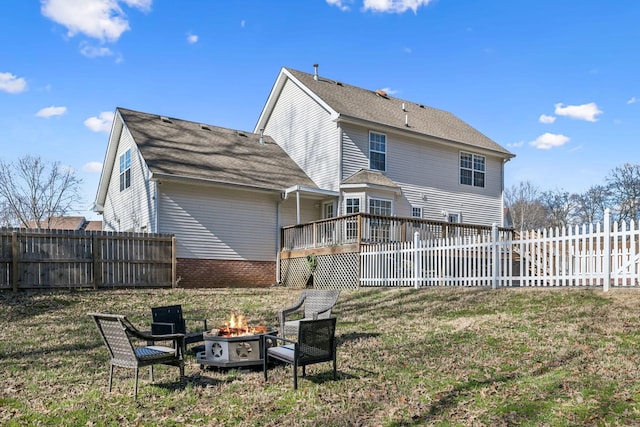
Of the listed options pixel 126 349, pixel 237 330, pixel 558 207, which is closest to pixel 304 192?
pixel 237 330

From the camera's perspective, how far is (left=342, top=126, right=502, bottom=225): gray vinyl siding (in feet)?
71.2

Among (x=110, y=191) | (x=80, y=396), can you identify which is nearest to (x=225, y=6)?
(x=110, y=191)

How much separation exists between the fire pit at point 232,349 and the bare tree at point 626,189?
46.2m

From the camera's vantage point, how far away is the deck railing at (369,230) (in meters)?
17.1

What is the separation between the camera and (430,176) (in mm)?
23672

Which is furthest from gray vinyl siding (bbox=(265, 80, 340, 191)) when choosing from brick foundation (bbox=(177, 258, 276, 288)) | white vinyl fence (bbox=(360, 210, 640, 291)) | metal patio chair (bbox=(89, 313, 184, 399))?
metal patio chair (bbox=(89, 313, 184, 399))

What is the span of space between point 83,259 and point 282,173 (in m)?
8.92

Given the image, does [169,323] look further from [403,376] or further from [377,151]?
[377,151]

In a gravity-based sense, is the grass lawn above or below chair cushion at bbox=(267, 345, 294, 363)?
below

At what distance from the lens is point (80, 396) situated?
20.1 ft

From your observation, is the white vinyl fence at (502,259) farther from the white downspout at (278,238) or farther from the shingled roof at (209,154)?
the shingled roof at (209,154)

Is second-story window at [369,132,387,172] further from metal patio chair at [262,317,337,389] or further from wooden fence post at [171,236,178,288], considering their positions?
metal patio chair at [262,317,337,389]

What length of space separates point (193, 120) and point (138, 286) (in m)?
10.1

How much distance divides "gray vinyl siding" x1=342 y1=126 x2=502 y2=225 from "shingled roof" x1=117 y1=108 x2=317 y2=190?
2.66 meters
